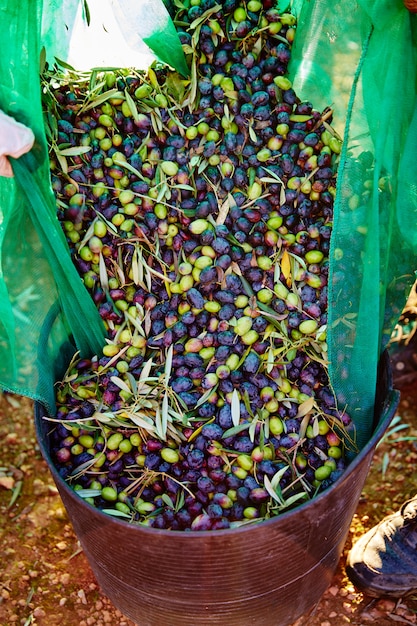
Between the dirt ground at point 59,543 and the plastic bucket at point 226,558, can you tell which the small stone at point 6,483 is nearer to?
the dirt ground at point 59,543

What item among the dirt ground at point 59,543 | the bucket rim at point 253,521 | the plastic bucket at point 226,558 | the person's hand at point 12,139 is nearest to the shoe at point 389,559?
the dirt ground at point 59,543

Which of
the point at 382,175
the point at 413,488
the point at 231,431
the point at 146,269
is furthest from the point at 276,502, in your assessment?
the point at 413,488

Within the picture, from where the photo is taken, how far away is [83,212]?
2.00 metres

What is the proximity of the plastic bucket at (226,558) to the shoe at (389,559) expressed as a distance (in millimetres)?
324

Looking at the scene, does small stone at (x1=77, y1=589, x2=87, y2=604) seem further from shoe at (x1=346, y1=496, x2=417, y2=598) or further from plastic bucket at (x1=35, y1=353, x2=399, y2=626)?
shoe at (x1=346, y1=496, x2=417, y2=598)

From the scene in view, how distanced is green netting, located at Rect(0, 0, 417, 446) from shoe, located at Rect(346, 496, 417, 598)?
618 mm

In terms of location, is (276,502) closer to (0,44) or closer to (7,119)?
(7,119)

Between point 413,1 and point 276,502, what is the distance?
137 cm

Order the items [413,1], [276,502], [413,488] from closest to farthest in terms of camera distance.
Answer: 1. [413,1]
2. [276,502]
3. [413,488]

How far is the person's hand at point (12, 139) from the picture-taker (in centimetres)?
162

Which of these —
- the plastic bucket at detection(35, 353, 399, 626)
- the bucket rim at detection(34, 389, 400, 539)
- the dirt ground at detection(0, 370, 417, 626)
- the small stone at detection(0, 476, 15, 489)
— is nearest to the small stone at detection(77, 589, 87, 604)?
the dirt ground at detection(0, 370, 417, 626)

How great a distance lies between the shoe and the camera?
224cm

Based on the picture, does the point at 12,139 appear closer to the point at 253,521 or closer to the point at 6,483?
the point at 253,521

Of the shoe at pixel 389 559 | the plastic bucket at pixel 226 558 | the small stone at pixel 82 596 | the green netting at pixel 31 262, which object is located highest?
the green netting at pixel 31 262
